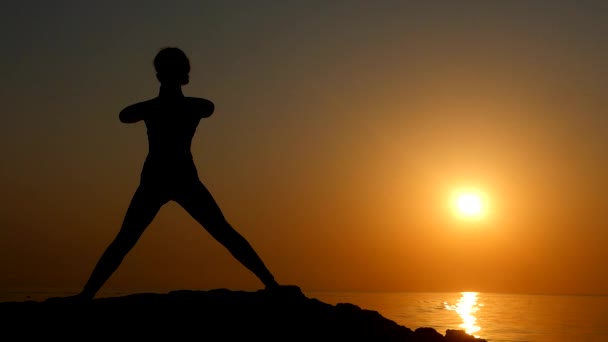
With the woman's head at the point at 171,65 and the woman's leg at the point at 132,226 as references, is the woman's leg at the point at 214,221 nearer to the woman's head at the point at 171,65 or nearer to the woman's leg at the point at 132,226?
the woman's leg at the point at 132,226

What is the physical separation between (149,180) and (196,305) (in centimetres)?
255

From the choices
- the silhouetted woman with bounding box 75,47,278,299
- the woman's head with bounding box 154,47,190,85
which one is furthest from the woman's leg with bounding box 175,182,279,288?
the woman's head with bounding box 154,47,190,85

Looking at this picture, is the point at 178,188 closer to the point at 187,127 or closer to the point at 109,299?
the point at 187,127

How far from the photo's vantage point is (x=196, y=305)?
10750mm

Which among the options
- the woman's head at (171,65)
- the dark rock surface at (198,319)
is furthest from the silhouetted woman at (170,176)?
the dark rock surface at (198,319)

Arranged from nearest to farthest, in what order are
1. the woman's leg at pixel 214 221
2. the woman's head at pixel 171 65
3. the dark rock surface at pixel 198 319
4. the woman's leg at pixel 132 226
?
1. the woman's leg at pixel 132 226
2. the woman's leg at pixel 214 221
3. the woman's head at pixel 171 65
4. the dark rock surface at pixel 198 319

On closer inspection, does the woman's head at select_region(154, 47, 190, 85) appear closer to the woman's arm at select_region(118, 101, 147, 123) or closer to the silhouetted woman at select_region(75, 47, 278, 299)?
the silhouetted woman at select_region(75, 47, 278, 299)

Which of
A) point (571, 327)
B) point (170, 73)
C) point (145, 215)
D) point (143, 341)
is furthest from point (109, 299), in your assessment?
point (571, 327)

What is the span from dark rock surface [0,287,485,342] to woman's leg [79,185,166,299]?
88 cm

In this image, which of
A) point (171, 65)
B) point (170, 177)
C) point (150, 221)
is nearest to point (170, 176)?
point (170, 177)

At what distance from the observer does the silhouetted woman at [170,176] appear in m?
8.91

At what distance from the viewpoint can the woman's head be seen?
926 cm

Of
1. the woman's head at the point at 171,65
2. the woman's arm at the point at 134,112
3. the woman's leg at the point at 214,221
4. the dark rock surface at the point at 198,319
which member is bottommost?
the dark rock surface at the point at 198,319

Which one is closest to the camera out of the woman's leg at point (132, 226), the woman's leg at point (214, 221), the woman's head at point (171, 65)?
the woman's leg at point (132, 226)
